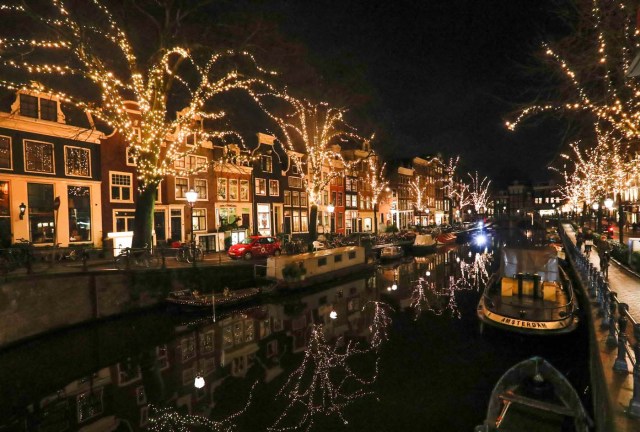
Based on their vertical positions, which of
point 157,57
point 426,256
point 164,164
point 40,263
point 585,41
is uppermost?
point 157,57

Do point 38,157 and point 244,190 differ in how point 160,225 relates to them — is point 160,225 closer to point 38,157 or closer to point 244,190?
point 38,157

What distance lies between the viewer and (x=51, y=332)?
15.6 meters

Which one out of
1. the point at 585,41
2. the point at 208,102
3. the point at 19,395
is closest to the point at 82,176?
the point at 208,102

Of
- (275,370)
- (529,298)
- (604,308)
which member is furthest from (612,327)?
(275,370)

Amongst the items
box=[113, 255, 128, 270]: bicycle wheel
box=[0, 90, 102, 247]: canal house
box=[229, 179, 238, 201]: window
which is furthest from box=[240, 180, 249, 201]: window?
box=[113, 255, 128, 270]: bicycle wheel

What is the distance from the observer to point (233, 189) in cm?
3709

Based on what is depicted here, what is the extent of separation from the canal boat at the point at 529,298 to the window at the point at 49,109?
91.3ft

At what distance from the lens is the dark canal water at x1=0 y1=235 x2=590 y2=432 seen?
10.2 metres

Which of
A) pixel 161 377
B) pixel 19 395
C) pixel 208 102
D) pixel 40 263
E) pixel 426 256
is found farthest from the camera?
pixel 426 256

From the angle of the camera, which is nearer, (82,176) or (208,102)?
(208,102)

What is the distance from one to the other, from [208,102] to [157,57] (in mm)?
3704

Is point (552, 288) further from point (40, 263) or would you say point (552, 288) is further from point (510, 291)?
point (40, 263)

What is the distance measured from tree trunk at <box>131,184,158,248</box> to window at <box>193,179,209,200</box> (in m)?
12.5

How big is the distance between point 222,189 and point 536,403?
1260 inches
